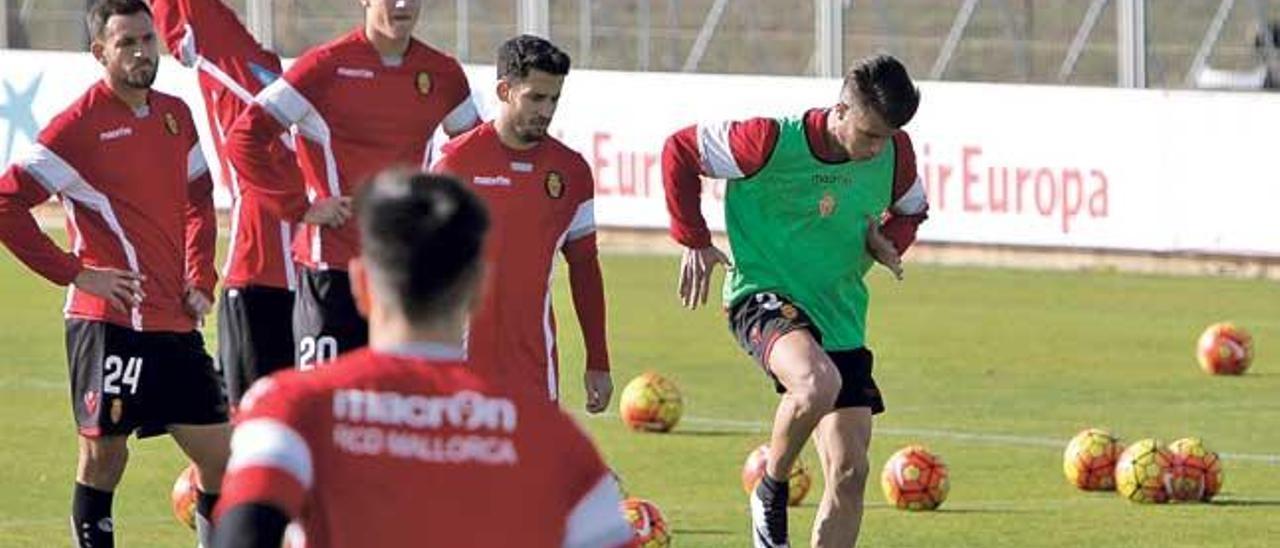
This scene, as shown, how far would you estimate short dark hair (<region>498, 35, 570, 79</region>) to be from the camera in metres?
11.5

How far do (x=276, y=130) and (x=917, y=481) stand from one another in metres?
4.15

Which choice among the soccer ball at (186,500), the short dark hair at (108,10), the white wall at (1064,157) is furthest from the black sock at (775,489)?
the white wall at (1064,157)

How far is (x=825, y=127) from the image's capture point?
12.8 metres

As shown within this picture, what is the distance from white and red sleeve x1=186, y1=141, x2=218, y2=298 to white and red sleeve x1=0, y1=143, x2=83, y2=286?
0.57 m

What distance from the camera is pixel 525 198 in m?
11.6

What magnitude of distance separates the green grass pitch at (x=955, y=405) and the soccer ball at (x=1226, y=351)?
19 cm

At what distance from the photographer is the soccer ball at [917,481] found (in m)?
15.2

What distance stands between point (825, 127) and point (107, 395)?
2.91 m

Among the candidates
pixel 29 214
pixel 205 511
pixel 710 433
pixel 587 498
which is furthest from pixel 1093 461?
pixel 587 498

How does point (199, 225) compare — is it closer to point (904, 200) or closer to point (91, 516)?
point (91, 516)

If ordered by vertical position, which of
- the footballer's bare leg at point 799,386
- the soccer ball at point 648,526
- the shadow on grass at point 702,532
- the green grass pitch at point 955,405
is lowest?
the green grass pitch at point 955,405

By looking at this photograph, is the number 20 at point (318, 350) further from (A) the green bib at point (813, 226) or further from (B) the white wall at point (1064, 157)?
(B) the white wall at point (1064, 157)

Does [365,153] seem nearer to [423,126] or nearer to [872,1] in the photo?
[423,126]

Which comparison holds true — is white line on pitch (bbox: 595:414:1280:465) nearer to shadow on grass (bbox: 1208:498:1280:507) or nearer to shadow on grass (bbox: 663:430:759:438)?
shadow on grass (bbox: 663:430:759:438)
